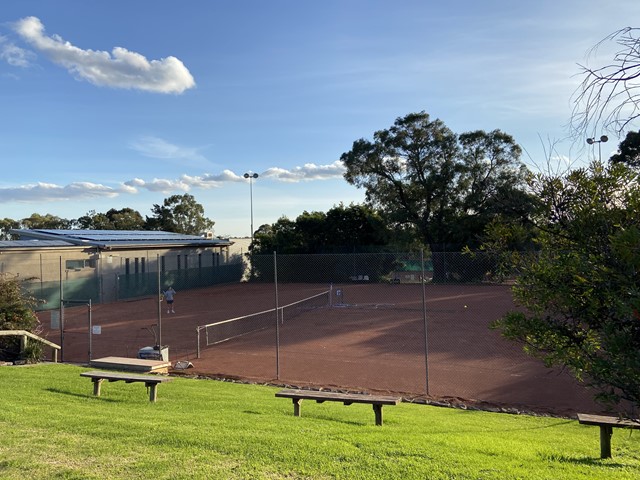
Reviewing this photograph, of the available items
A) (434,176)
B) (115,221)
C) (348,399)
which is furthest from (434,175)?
(115,221)

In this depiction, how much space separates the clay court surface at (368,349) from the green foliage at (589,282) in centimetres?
658

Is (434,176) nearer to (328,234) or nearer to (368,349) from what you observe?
(328,234)

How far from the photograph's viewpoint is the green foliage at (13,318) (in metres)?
13.4

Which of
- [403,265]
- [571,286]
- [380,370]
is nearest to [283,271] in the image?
[403,265]

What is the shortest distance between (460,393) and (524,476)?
6408 mm

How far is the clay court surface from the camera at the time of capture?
1118 centimetres

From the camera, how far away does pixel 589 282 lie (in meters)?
3.40

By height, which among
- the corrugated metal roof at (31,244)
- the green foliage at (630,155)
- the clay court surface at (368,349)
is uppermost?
the green foliage at (630,155)

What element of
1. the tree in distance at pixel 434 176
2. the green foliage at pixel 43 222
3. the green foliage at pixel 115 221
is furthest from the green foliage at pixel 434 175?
the green foliage at pixel 43 222

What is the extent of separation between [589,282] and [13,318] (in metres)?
15.0

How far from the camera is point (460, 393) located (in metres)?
10.9

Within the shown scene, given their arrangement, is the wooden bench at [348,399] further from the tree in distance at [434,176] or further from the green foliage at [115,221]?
the green foliage at [115,221]

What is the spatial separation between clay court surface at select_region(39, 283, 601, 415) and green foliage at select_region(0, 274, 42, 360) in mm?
1491

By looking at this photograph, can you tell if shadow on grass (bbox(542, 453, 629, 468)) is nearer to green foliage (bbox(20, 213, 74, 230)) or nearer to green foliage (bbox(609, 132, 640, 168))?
green foliage (bbox(609, 132, 640, 168))
